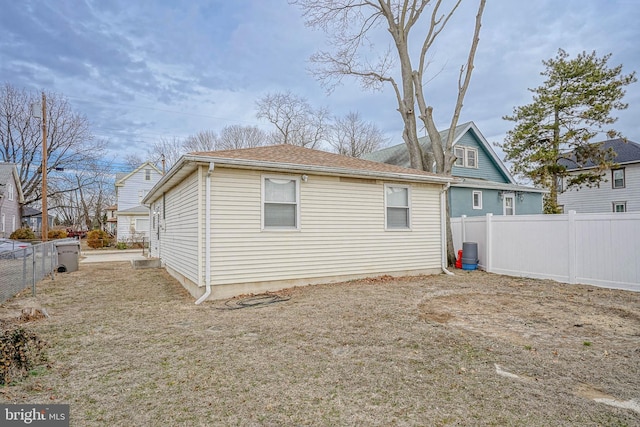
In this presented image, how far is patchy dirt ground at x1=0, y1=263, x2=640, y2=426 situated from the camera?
2566 millimetres

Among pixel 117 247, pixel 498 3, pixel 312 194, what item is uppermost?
pixel 498 3

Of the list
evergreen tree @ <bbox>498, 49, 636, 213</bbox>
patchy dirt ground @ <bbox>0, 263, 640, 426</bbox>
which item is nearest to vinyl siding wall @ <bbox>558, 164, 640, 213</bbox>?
evergreen tree @ <bbox>498, 49, 636, 213</bbox>

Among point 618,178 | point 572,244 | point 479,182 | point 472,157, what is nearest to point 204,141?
point 472,157

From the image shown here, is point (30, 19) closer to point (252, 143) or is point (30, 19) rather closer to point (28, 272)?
point (28, 272)

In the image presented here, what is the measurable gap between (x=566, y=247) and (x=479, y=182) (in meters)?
7.39

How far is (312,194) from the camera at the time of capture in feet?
24.8

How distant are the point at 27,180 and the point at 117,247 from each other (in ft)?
42.8

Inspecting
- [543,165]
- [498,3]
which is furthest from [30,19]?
[543,165]

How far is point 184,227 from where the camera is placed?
25.5 ft

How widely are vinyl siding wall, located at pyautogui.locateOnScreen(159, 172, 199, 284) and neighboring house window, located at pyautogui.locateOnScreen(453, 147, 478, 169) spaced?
13.3 meters

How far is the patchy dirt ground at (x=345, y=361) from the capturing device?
2.57 m

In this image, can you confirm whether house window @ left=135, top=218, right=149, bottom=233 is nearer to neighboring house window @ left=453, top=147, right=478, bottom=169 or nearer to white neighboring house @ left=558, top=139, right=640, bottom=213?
neighboring house window @ left=453, top=147, right=478, bottom=169

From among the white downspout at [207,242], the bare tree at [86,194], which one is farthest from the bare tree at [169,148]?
the white downspout at [207,242]

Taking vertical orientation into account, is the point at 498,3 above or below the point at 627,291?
above
